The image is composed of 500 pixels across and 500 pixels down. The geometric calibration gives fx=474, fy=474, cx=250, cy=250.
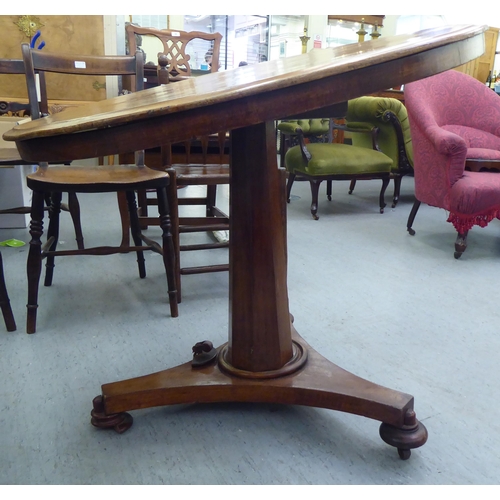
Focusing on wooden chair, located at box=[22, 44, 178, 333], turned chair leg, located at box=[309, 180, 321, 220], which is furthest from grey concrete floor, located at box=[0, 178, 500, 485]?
turned chair leg, located at box=[309, 180, 321, 220]

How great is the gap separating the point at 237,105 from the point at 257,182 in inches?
10.2

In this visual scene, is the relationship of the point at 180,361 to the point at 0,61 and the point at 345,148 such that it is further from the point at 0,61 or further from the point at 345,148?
the point at 345,148

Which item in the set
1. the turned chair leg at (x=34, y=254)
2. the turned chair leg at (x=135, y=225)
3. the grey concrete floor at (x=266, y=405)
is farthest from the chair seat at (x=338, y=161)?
the turned chair leg at (x=34, y=254)

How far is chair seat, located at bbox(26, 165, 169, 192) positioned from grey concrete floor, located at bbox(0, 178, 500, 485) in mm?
454

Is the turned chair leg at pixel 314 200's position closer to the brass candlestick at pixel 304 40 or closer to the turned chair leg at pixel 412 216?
the turned chair leg at pixel 412 216

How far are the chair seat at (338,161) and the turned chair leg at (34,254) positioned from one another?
198 centimetres

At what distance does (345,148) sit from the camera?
3.27 meters

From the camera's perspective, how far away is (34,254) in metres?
1.45

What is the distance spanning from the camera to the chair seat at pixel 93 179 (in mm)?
1388

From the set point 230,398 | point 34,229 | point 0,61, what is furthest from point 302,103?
point 0,61

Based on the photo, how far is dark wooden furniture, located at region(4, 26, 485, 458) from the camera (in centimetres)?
70

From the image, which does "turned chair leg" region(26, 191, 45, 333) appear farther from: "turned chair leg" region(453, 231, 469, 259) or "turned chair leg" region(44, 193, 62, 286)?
"turned chair leg" region(453, 231, 469, 259)

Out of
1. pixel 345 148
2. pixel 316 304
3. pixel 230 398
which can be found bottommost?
pixel 316 304
